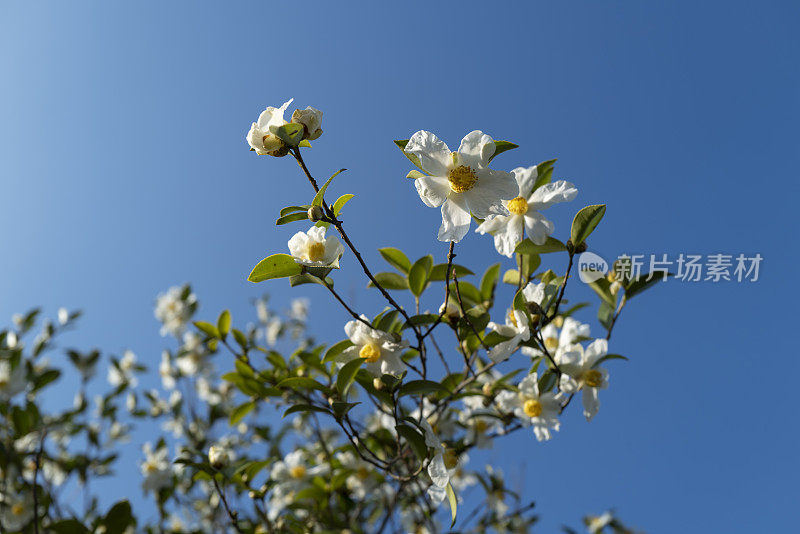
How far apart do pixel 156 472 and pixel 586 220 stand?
7.44ft

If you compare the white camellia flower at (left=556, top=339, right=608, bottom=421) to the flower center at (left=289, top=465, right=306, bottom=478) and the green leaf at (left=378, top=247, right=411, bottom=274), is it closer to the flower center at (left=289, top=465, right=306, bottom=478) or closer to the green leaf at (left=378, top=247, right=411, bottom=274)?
the green leaf at (left=378, top=247, right=411, bottom=274)

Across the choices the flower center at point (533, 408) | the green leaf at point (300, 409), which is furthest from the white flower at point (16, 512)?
the flower center at point (533, 408)

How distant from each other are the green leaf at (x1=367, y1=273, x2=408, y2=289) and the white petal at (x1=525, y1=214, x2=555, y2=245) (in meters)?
0.36

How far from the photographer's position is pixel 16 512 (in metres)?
1.97

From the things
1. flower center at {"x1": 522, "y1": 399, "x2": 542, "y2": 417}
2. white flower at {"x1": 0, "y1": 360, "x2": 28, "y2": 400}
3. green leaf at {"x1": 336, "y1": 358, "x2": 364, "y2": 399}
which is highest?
white flower at {"x1": 0, "y1": 360, "x2": 28, "y2": 400}

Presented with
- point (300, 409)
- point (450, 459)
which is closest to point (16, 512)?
point (300, 409)

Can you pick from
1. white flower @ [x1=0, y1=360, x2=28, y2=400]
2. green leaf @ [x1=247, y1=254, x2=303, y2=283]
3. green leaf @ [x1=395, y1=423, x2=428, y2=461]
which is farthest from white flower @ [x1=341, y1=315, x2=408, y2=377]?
white flower @ [x1=0, y1=360, x2=28, y2=400]

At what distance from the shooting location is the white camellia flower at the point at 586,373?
136cm

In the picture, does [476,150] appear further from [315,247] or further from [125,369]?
[125,369]

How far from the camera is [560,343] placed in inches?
61.1

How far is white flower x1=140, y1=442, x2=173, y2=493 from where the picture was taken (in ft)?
7.90

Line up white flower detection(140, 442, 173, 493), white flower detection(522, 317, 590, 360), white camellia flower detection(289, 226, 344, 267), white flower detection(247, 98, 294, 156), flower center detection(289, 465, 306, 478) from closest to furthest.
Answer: white flower detection(247, 98, 294, 156) < white camellia flower detection(289, 226, 344, 267) < white flower detection(522, 317, 590, 360) < flower center detection(289, 465, 306, 478) < white flower detection(140, 442, 173, 493)

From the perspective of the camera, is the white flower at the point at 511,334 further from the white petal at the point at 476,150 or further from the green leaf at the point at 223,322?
the green leaf at the point at 223,322

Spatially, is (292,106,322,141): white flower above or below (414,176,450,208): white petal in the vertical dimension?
above
